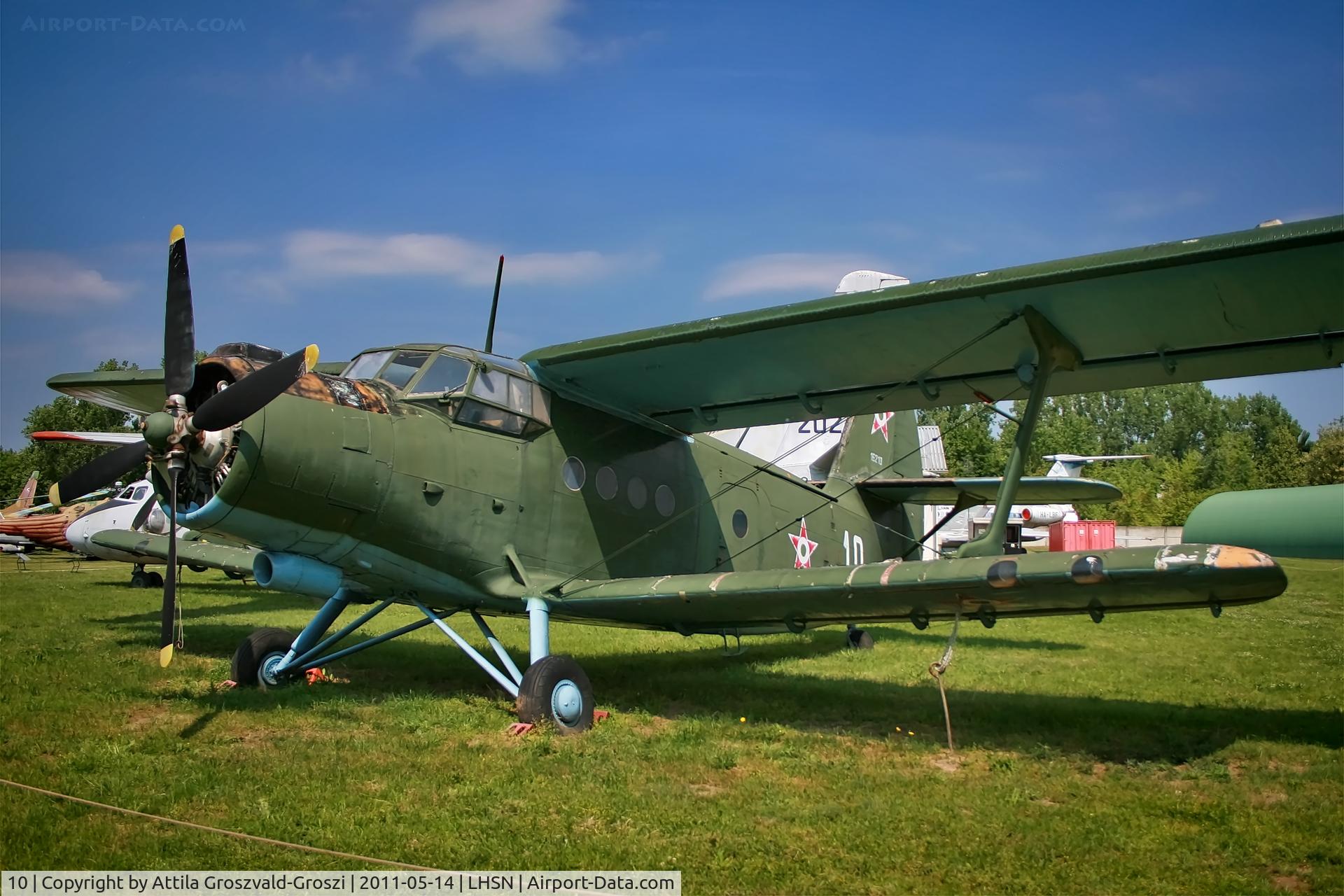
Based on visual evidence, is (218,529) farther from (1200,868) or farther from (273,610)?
(273,610)

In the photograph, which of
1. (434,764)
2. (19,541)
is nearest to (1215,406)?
(19,541)

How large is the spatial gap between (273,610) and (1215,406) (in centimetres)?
9090

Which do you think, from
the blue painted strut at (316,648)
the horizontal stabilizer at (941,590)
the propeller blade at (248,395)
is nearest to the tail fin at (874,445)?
the horizontal stabilizer at (941,590)

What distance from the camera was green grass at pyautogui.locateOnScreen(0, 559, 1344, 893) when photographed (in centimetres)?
450

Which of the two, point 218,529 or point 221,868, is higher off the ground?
point 218,529

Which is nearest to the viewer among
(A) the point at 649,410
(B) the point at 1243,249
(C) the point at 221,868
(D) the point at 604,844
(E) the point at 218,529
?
(C) the point at 221,868

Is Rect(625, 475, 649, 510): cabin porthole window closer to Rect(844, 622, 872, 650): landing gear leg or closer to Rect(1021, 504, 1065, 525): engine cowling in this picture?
Rect(844, 622, 872, 650): landing gear leg

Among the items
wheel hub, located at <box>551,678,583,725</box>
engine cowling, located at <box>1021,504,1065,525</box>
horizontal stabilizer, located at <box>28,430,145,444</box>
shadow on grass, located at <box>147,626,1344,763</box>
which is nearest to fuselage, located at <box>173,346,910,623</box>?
wheel hub, located at <box>551,678,583,725</box>

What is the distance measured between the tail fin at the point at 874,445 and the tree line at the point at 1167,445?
33.9 m

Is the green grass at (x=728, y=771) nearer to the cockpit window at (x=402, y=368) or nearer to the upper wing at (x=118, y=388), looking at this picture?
the cockpit window at (x=402, y=368)

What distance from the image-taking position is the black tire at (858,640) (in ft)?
43.2

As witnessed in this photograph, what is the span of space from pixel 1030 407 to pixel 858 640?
6.44 metres

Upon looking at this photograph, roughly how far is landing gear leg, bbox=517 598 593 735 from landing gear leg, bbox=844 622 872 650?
640cm

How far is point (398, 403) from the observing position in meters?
7.61
